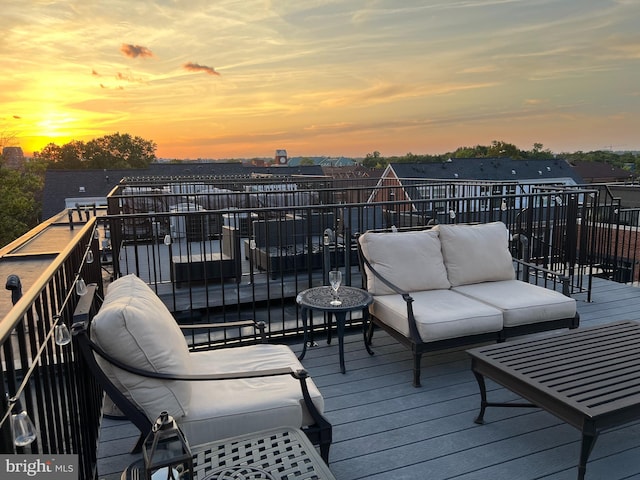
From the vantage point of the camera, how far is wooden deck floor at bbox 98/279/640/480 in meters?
2.44

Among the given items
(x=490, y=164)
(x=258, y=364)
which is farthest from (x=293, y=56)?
(x=490, y=164)

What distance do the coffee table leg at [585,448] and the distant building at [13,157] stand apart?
38767 mm

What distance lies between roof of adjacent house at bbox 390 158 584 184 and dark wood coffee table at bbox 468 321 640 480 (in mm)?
26359

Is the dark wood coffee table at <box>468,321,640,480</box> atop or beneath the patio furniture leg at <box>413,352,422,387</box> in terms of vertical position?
atop

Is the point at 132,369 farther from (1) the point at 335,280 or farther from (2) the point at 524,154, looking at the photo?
(2) the point at 524,154

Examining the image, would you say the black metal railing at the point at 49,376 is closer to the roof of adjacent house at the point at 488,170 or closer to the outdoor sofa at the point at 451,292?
the outdoor sofa at the point at 451,292

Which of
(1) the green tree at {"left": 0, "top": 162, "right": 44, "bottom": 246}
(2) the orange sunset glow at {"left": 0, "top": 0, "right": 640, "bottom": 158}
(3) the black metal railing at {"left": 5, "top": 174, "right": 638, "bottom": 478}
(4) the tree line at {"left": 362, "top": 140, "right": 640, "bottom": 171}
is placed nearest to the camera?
(3) the black metal railing at {"left": 5, "top": 174, "right": 638, "bottom": 478}


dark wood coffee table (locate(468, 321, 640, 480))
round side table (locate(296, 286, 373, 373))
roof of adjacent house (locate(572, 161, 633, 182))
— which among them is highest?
roof of adjacent house (locate(572, 161, 633, 182))

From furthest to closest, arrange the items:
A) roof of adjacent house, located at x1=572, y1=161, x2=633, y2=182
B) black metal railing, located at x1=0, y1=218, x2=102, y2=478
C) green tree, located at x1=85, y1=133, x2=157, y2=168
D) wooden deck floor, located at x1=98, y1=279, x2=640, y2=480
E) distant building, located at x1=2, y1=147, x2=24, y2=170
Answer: green tree, located at x1=85, y1=133, x2=157, y2=168, roof of adjacent house, located at x1=572, y1=161, x2=633, y2=182, distant building, located at x1=2, y1=147, x2=24, y2=170, wooden deck floor, located at x1=98, y1=279, x2=640, y2=480, black metal railing, located at x1=0, y1=218, x2=102, y2=478

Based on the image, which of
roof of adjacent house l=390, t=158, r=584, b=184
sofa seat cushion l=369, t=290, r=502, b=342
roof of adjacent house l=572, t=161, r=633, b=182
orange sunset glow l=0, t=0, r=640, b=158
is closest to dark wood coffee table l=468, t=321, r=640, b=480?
sofa seat cushion l=369, t=290, r=502, b=342

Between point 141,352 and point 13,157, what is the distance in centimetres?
4013

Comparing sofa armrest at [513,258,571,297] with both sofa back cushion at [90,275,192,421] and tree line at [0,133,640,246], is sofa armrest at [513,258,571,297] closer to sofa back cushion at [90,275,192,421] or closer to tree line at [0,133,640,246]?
sofa back cushion at [90,275,192,421]

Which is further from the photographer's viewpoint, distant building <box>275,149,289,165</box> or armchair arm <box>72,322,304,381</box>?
distant building <box>275,149,289,165</box>

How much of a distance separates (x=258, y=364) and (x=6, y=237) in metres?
33.3
